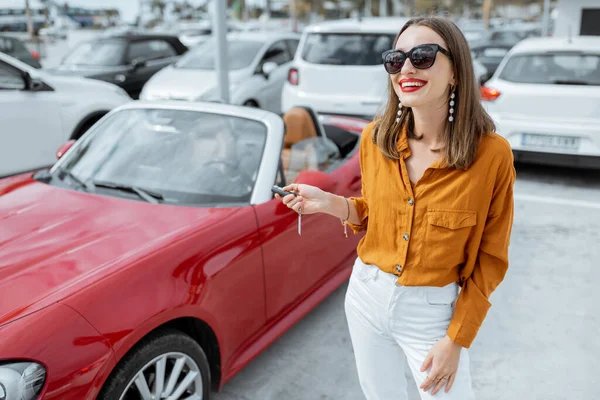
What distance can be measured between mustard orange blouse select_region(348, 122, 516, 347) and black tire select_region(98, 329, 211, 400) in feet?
3.09

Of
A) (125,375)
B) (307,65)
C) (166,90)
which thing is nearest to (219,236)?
(125,375)

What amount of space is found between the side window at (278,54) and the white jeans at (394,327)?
25.0 ft

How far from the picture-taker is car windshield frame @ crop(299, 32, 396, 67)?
24.4ft

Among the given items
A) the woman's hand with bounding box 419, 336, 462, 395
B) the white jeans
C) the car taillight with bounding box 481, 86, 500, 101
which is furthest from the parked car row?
the woman's hand with bounding box 419, 336, 462, 395

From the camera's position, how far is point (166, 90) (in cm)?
825

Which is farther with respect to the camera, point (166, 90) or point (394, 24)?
Result: point (166, 90)

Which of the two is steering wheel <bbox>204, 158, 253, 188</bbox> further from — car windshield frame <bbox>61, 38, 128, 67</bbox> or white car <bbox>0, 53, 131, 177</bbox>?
car windshield frame <bbox>61, 38, 128, 67</bbox>

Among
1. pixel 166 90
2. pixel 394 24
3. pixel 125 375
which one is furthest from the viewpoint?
pixel 166 90

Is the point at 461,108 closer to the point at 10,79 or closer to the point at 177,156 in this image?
the point at 177,156

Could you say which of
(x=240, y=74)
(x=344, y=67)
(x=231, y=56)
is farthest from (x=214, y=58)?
(x=344, y=67)

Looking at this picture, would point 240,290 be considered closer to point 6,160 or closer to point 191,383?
point 191,383

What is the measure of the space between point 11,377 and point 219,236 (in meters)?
1.04

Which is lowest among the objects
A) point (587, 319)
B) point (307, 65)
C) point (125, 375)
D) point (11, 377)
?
point (587, 319)

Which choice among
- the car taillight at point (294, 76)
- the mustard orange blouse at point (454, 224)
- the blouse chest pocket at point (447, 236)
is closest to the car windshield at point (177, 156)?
the mustard orange blouse at point (454, 224)
